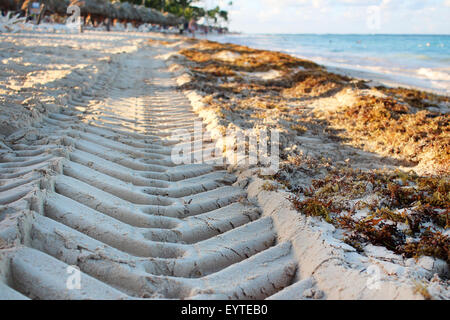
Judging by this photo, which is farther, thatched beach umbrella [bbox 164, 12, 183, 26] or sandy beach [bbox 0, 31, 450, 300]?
thatched beach umbrella [bbox 164, 12, 183, 26]

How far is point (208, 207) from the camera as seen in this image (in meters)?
2.69

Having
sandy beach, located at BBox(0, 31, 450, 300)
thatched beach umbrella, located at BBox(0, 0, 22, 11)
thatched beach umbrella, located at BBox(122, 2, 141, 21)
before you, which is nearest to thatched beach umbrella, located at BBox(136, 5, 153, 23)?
thatched beach umbrella, located at BBox(122, 2, 141, 21)

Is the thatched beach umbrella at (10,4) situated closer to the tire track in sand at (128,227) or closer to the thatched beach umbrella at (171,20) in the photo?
the tire track in sand at (128,227)

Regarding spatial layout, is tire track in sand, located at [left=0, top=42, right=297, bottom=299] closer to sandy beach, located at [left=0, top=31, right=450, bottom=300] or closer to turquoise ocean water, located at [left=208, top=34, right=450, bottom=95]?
sandy beach, located at [left=0, top=31, right=450, bottom=300]

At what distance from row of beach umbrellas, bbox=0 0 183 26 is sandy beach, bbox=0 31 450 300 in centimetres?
2300

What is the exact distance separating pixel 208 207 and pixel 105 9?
1421 inches

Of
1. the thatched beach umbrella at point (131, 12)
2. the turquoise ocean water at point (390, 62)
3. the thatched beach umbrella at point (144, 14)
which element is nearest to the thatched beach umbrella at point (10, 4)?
the thatched beach umbrella at point (131, 12)

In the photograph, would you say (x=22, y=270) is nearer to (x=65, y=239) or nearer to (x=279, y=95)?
(x=65, y=239)

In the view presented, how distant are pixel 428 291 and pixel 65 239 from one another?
1.98 m

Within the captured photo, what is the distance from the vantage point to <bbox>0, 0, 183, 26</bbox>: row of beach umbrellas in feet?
75.3

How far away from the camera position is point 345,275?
1.76 meters

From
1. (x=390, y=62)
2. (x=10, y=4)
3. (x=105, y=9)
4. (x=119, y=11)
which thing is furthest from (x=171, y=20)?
(x=390, y=62)

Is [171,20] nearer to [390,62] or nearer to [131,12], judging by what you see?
[131,12]

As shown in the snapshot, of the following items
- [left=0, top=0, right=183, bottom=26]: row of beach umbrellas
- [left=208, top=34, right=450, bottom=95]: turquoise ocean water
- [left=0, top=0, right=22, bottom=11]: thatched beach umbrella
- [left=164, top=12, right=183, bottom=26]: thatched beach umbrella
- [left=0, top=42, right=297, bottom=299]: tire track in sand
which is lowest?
[left=0, top=42, right=297, bottom=299]: tire track in sand
